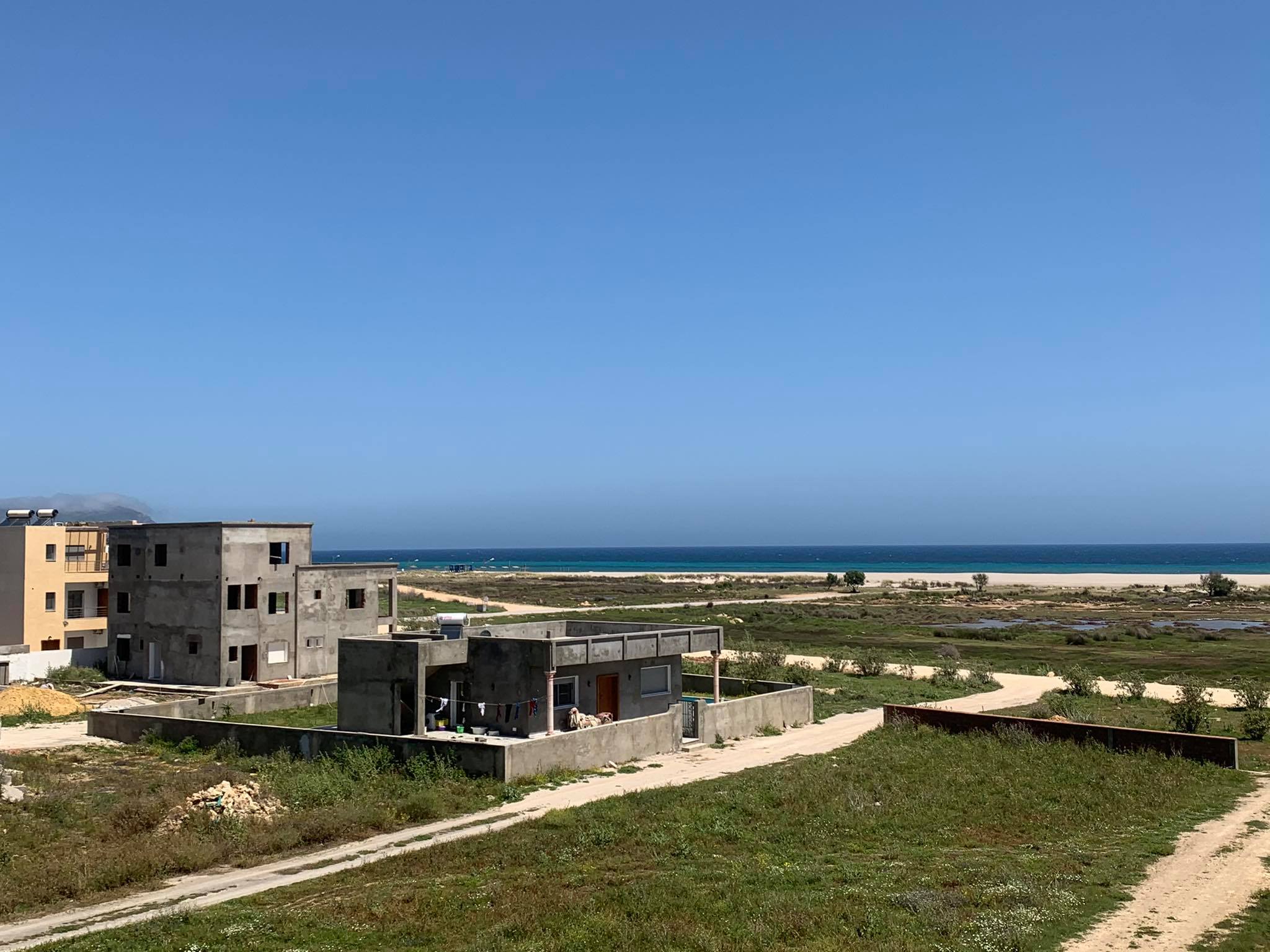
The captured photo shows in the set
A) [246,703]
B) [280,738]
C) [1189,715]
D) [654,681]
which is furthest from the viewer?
[246,703]

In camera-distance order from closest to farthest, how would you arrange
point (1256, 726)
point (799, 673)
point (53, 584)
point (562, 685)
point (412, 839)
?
point (412, 839) < point (562, 685) < point (1256, 726) < point (799, 673) < point (53, 584)

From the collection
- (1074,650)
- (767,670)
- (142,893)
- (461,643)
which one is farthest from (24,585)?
(1074,650)

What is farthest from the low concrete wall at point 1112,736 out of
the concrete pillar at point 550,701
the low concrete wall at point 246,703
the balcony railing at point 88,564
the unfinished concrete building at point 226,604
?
the balcony railing at point 88,564

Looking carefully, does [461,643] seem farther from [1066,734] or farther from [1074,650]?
[1074,650]

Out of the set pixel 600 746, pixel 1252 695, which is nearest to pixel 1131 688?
pixel 1252 695

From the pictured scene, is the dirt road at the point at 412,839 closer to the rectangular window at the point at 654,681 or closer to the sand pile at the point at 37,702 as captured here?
the rectangular window at the point at 654,681

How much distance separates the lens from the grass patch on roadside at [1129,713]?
116ft

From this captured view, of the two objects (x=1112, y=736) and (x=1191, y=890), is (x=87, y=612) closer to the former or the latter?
(x=1112, y=736)

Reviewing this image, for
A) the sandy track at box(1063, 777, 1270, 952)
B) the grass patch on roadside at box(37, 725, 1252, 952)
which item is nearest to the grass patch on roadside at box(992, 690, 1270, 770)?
the grass patch on roadside at box(37, 725, 1252, 952)

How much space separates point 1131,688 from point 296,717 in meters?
37.2

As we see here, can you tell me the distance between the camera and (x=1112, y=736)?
31.8m

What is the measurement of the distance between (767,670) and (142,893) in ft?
127

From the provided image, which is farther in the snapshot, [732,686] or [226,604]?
[226,604]

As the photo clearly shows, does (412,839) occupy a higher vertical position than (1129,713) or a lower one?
higher
